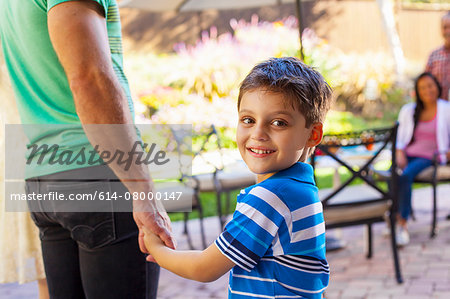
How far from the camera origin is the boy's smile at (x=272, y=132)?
1.15 meters

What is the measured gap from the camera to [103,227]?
1262 millimetres

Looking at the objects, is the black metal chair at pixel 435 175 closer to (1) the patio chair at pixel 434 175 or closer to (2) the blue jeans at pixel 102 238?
(1) the patio chair at pixel 434 175

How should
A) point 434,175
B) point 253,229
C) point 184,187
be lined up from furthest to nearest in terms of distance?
point 434,175
point 184,187
point 253,229

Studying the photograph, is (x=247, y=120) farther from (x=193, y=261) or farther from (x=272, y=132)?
(x=193, y=261)

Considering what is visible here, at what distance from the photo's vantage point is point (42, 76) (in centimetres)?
129

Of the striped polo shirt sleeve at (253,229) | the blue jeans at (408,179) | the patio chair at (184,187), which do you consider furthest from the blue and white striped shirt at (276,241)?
the blue jeans at (408,179)

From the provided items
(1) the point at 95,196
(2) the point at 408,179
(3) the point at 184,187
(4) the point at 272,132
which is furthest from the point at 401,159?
(1) the point at 95,196

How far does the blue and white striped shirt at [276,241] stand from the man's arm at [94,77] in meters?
0.26

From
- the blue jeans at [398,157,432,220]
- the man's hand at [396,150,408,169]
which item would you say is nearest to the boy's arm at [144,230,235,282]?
the blue jeans at [398,157,432,220]

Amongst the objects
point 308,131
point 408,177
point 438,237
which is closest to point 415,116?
point 408,177

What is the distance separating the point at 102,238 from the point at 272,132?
50 centimetres

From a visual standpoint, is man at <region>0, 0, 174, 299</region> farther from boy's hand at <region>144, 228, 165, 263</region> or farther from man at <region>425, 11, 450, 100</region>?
man at <region>425, 11, 450, 100</region>

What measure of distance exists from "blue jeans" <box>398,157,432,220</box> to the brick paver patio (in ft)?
0.94

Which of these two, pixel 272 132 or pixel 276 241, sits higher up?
pixel 272 132
